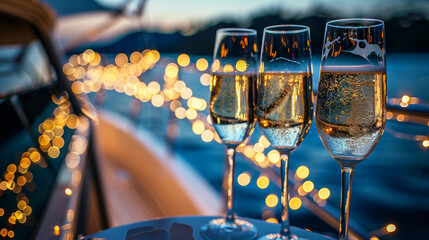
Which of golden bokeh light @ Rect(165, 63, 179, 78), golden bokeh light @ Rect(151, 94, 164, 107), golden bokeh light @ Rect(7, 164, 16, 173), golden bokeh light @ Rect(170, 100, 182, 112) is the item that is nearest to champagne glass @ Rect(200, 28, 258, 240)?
golden bokeh light @ Rect(7, 164, 16, 173)

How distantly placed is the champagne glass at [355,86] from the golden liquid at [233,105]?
0.14m

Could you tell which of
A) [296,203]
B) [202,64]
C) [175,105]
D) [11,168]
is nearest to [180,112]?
[175,105]

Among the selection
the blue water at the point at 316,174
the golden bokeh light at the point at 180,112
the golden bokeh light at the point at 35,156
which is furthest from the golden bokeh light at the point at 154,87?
the golden bokeh light at the point at 35,156

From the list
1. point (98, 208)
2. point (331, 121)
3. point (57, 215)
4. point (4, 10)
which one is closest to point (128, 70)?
point (98, 208)

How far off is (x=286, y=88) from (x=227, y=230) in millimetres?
240

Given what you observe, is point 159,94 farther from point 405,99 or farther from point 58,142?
point 405,99

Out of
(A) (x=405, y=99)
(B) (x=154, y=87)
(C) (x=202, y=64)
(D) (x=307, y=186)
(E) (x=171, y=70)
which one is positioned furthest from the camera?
(B) (x=154, y=87)

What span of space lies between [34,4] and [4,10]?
0.34 metres

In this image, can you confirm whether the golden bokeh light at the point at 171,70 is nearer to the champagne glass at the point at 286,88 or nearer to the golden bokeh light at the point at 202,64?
the golden bokeh light at the point at 202,64

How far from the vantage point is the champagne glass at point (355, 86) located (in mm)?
460

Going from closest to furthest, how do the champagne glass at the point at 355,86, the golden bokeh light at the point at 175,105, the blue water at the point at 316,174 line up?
the champagne glass at the point at 355,86 → the blue water at the point at 316,174 → the golden bokeh light at the point at 175,105

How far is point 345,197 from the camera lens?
1.59ft

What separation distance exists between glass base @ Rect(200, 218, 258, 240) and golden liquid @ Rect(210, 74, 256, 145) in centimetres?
14

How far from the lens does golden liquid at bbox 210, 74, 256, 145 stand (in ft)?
1.94
